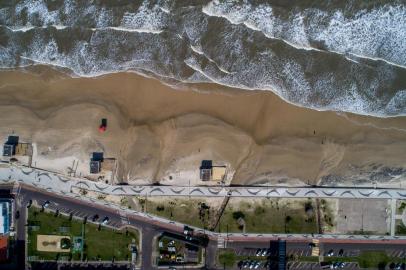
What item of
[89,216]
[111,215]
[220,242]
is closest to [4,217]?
[89,216]

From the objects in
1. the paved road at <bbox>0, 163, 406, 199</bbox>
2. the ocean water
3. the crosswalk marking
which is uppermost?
the ocean water

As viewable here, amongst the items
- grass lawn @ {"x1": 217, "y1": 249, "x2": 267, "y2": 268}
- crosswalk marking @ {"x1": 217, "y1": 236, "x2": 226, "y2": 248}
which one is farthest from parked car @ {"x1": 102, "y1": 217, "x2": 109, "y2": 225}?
grass lawn @ {"x1": 217, "y1": 249, "x2": 267, "y2": 268}

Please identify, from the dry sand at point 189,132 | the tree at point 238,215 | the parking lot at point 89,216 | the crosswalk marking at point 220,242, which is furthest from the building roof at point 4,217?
the tree at point 238,215

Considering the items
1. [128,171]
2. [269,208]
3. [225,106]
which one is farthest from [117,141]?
[269,208]

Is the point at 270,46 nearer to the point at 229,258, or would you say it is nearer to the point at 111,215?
the point at 229,258

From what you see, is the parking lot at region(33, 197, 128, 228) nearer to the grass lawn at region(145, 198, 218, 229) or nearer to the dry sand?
the grass lawn at region(145, 198, 218, 229)

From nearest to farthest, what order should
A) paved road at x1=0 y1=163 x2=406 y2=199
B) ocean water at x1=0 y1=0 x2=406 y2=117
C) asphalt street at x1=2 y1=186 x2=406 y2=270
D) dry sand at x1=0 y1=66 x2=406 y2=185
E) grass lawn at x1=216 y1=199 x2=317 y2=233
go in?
ocean water at x1=0 y1=0 x2=406 y2=117, dry sand at x1=0 y1=66 x2=406 y2=185, paved road at x1=0 y1=163 x2=406 y2=199, grass lawn at x1=216 y1=199 x2=317 y2=233, asphalt street at x1=2 y1=186 x2=406 y2=270
